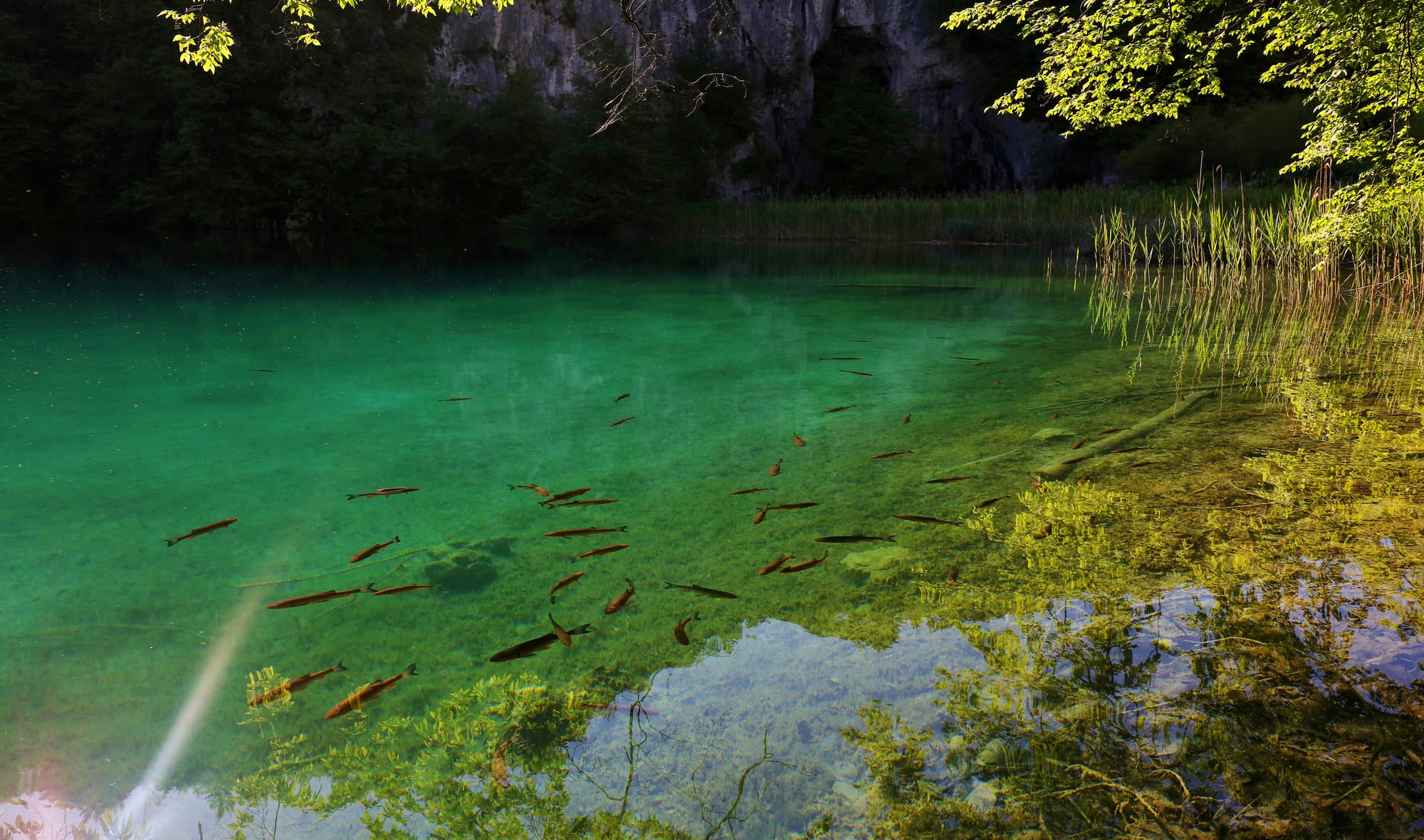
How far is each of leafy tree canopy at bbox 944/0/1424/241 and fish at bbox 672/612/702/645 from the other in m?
5.96

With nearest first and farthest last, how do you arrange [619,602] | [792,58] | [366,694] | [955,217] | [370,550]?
[366,694], [619,602], [370,550], [955,217], [792,58]

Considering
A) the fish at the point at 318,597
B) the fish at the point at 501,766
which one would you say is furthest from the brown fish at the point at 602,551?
the fish at the point at 501,766

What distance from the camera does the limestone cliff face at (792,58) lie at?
1123 inches

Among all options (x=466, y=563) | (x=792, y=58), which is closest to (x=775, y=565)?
(x=466, y=563)

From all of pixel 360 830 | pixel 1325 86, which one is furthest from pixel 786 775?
pixel 1325 86

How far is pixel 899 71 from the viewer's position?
105 ft

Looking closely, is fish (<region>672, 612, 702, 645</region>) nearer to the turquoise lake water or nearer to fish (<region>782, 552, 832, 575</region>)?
the turquoise lake water

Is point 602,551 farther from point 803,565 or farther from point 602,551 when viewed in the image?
point 803,565

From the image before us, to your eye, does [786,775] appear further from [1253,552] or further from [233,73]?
[233,73]

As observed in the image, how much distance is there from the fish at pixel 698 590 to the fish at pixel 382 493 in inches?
46.6

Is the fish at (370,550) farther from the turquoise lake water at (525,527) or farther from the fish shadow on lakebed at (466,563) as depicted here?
the fish shadow on lakebed at (466,563)

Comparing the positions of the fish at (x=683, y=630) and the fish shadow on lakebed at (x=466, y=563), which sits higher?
the fish shadow on lakebed at (x=466, y=563)

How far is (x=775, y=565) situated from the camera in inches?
88.9

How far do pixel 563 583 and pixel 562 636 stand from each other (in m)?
0.28
